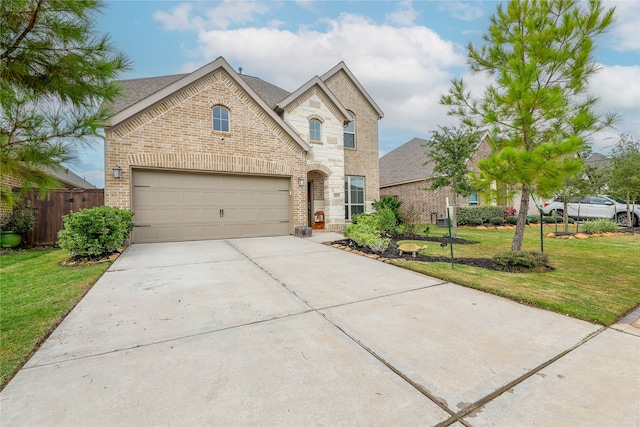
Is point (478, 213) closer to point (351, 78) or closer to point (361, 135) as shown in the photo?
point (361, 135)

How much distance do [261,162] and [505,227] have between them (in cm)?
1249

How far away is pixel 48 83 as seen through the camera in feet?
8.13

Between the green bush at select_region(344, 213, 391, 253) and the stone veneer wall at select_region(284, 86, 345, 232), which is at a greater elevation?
the stone veneer wall at select_region(284, 86, 345, 232)

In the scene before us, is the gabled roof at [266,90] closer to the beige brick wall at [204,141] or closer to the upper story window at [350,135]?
the upper story window at [350,135]

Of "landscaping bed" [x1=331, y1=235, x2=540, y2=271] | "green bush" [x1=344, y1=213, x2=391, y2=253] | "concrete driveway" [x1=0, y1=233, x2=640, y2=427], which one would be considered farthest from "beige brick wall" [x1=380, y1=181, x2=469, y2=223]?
"concrete driveway" [x1=0, y1=233, x2=640, y2=427]

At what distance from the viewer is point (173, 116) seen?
28.5 feet

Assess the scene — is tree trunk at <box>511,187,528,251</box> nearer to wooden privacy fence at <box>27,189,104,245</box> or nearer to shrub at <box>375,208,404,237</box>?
shrub at <box>375,208,404,237</box>

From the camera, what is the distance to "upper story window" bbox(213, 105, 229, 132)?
9.38 m

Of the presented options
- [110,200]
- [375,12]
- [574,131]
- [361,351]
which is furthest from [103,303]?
[375,12]

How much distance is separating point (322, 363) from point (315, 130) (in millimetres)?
11080

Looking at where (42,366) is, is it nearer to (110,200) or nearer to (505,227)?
(110,200)

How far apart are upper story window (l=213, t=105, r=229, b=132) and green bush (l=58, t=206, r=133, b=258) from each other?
14.3ft

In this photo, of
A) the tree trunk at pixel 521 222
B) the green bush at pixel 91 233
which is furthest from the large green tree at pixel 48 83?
the tree trunk at pixel 521 222

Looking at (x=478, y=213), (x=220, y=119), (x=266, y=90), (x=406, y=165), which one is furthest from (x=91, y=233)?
(x=406, y=165)
